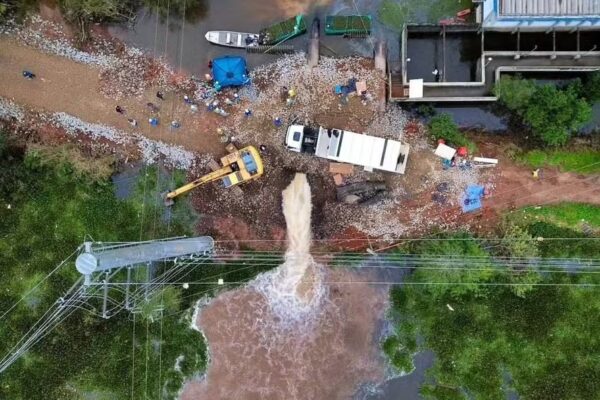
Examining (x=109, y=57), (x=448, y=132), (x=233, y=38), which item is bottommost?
(x=448, y=132)

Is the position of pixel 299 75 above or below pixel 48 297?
above

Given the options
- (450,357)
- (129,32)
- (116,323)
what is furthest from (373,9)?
(116,323)

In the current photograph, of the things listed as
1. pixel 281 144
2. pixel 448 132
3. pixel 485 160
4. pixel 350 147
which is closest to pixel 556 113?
pixel 485 160

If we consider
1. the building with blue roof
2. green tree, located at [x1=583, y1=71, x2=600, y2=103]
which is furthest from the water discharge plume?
green tree, located at [x1=583, y1=71, x2=600, y2=103]

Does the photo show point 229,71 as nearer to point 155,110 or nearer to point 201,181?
point 155,110

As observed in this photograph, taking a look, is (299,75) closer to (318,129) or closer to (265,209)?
(318,129)

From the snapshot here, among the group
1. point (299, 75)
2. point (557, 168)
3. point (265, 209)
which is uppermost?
point (299, 75)

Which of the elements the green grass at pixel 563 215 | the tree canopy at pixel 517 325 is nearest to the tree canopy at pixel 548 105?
the green grass at pixel 563 215
